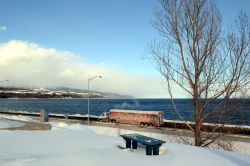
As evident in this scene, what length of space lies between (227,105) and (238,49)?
3564 mm

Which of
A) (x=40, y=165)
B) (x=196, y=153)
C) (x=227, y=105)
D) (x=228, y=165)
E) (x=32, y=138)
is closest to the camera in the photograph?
(x=40, y=165)

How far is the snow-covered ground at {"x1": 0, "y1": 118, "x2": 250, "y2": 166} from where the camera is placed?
891cm

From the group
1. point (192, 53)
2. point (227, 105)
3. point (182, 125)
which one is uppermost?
point (192, 53)

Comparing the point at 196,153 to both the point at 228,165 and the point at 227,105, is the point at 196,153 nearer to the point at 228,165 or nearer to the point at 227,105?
the point at 228,165

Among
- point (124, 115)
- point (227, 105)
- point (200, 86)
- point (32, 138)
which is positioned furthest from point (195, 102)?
point (124, 115)

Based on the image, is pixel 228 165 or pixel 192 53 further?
pixel 192 53

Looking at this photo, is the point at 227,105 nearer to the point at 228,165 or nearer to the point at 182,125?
the point at 228,165

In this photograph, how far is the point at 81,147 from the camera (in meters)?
11.2

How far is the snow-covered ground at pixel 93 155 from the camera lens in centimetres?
891

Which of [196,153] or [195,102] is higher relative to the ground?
[195,102]

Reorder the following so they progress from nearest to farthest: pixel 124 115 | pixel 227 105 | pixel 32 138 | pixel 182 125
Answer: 1. pixel 32 138
2. pixel 227 105
3. pixel 182 125
4. pixel 124 115

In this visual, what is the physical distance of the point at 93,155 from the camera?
9617 mm

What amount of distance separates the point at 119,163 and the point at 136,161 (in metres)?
0.59

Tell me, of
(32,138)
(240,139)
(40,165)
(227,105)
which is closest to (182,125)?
(240,139)
